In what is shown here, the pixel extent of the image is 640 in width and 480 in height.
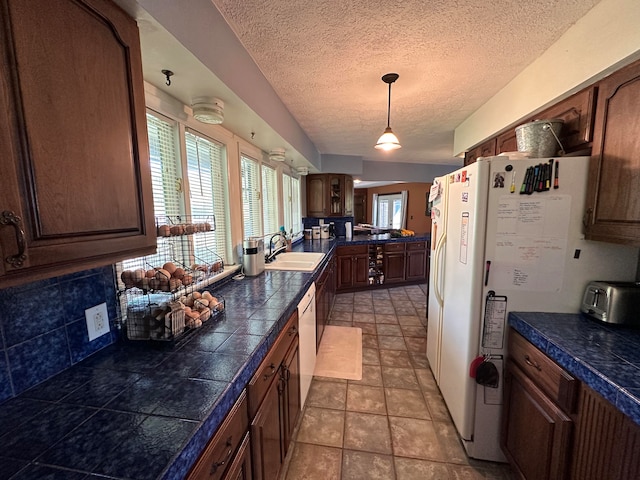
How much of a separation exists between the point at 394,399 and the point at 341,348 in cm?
82

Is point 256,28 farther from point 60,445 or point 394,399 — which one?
point 394,399

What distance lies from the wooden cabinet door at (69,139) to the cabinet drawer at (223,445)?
60cm

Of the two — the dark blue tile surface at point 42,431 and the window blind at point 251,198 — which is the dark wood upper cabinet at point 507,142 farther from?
the dark blue tile surface at point 42,431

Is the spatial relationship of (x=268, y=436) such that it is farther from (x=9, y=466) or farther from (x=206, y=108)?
(x=206, y=108)

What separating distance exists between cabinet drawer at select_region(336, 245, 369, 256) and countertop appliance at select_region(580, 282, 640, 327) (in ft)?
10.7

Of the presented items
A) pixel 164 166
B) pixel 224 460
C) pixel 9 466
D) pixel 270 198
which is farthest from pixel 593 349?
pixel 270 198

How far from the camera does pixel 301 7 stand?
129 cm

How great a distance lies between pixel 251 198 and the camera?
111 inches

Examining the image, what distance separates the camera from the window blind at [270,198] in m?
3.29

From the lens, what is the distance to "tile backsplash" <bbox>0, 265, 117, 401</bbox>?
0.79 metres

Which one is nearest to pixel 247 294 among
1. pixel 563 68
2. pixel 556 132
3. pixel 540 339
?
pixel 540 339

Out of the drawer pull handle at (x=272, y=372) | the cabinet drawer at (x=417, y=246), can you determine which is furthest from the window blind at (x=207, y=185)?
the cabinet drawer at (x=417, y=246)

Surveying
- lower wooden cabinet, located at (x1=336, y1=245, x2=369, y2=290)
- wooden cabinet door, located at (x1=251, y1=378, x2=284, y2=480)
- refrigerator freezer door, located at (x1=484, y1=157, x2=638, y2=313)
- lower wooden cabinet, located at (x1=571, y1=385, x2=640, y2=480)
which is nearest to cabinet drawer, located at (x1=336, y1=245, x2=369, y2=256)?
lower wooden cabinet, located at (x1=336, y1=245, x2=369, y2=290)

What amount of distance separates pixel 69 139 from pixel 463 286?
1.85m
